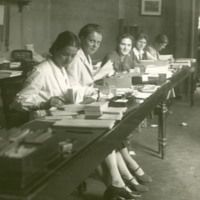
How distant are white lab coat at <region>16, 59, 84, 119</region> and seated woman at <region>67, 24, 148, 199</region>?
461mm

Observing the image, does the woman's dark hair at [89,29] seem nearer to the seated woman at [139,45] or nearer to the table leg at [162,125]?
the table leg at [162,125]

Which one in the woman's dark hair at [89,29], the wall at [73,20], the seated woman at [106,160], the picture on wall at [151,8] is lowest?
the seated woman at [106,160]

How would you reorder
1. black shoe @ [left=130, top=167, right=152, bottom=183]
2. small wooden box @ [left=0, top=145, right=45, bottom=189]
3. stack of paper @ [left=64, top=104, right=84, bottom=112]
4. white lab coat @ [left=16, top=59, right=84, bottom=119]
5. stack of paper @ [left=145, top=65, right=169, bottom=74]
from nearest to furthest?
small wooden box @ [left=0, top=145, right=45, bottom=189], stack of paper @ [left=64, top=104, right=84, bottom=112], white lab coat @ [left=16, top=59, right=84, bottom=119], black shoe @ [left=130, top=167, right=152, bottom=183], stack of paper @ [left=145, top=65, right=169, bottom=74]

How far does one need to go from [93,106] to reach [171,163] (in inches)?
63.5

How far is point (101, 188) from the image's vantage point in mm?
2758

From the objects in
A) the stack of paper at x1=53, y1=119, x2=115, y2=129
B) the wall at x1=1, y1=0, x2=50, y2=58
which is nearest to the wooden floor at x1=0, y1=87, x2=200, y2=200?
the stack of paper at x1=53, y1=119, x2=115, y2=129

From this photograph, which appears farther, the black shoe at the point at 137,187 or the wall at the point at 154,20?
the wall at the point at 154,20

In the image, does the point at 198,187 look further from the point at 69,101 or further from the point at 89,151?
the point at 89,151

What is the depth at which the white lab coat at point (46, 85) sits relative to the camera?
2.36 meters

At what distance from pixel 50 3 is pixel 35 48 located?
0.87 metres

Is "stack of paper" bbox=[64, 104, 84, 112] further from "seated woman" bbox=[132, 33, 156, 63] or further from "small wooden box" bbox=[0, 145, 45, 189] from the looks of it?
"seated woman" bbox=[132, 33, 156, 63]

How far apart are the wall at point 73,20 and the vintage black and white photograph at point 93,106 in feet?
0.06

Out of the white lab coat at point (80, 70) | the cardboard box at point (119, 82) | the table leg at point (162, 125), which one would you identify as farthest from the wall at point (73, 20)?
the table leg at point (162, 125)

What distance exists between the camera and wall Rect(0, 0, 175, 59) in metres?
5.27
